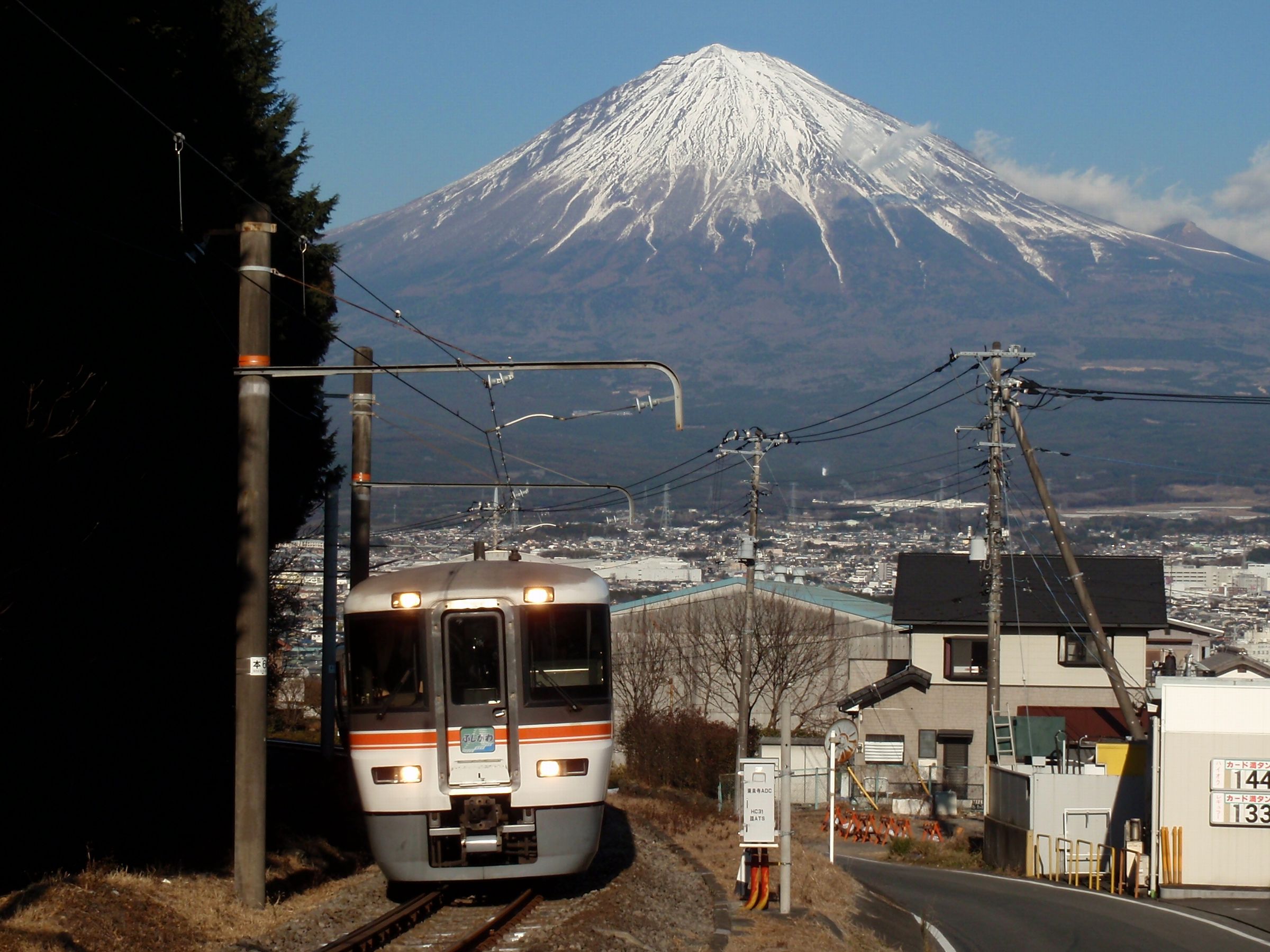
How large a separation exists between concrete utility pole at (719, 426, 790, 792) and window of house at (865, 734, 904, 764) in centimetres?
801

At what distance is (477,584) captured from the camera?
12.1 meters

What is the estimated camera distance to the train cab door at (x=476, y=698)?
38.5 feet

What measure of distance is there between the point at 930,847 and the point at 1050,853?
441cm

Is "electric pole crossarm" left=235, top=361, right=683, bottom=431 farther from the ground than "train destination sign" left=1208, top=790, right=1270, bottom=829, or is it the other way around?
"electric pole crossarm" left=235, top=361, right=683, bottom=431

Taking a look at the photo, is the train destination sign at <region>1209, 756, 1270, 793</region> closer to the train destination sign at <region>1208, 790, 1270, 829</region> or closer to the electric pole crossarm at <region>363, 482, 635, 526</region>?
the train destination sign at <region>1208, 790, 1270, 829</region>

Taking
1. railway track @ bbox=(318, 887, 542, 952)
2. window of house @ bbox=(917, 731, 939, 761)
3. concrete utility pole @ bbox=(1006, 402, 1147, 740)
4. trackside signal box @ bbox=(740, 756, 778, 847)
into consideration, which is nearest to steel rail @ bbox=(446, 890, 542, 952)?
railway track @ bbox=(318, 887, 542, 952)

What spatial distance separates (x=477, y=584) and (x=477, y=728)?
1.22 m

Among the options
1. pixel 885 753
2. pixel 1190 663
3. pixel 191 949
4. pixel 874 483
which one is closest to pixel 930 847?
pixel 1190 663

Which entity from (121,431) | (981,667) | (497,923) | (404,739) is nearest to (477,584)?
(404,739)

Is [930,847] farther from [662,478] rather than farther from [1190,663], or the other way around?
[662,478]

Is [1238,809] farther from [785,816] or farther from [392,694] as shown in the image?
[392,694]

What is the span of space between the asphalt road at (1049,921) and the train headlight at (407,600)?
708cm

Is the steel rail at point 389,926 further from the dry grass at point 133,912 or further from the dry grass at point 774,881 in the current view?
the dry grass at point 774,881

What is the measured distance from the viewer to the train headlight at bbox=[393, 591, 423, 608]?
39.4 ft
